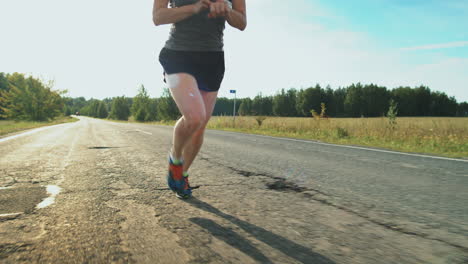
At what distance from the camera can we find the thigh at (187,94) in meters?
2.16

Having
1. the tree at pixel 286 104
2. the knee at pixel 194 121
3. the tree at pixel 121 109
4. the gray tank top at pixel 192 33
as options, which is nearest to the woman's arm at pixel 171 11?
the gray tank top at pixel 192 33

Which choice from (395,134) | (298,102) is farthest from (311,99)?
(395,134)

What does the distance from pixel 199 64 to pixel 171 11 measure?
42cm

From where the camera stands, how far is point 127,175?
3082 millimetres

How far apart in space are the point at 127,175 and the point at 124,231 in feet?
5.43

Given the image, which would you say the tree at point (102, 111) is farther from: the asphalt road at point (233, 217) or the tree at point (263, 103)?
the asphalt road at point (233, 217)

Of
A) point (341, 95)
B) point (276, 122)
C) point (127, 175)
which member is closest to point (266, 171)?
point (127, 175)

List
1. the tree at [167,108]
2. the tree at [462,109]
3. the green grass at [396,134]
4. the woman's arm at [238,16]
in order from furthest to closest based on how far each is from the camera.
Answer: the tree at [462,109] < the tree at [167,108] < the green grass at [396,134] < the woman's arm at [238,16]

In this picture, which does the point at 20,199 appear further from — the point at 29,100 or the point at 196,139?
the point at 29,100

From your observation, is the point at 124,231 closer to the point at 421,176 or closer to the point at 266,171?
the point at 266,171

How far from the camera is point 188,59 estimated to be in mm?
2217

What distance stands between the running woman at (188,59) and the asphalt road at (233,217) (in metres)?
0.40

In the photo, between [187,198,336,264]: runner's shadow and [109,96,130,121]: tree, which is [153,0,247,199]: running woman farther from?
[109,96,130,121]: tree

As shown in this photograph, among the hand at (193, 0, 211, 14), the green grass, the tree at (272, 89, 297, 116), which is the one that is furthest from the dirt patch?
the tree at (272, 89, 297, 116)
